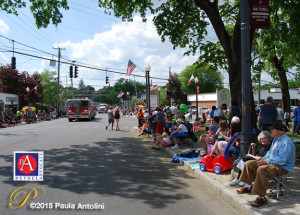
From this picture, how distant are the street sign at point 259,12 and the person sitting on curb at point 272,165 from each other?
2.68 metres

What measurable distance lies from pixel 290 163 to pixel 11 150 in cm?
931

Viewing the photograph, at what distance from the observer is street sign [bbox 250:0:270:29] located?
19.4 ft

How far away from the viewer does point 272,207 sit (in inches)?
161

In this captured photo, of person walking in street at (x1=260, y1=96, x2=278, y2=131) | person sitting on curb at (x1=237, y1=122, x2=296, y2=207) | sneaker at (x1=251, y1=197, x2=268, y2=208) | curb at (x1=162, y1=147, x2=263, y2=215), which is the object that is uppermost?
person walking in street at (x1=260, y1=96, x2=278, y2=131)

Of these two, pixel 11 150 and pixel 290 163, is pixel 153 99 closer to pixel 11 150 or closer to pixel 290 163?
pixel 11 150

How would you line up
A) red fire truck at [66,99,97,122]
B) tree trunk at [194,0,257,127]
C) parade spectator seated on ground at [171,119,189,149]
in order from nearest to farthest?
tree trunk at [194,0,257,127] → parade spectator seated on ground at [171,119,189,149] → red fire truck at [66,99,97,122]

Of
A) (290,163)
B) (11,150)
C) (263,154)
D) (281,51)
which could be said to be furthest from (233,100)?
(281,51)

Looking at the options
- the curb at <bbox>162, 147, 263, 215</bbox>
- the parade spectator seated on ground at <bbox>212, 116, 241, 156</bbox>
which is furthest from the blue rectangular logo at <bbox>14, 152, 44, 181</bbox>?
the parade spectator seated on ground at <bbox>212, 116, 241, 156</bbox>

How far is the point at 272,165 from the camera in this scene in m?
4.47

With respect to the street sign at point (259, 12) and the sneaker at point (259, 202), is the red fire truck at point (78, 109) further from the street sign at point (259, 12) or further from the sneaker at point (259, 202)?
the sneaker at point (259, 202)

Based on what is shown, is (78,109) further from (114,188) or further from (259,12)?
(259,12)

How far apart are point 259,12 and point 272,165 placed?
11.8ft

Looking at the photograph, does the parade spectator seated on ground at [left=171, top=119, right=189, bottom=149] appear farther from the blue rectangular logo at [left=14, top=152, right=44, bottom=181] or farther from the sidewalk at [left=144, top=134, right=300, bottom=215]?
the blue rectangular logo at [left=14, top=152, right=44, bottom=181]

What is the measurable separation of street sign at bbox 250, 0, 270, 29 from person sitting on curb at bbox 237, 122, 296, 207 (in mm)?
2676
